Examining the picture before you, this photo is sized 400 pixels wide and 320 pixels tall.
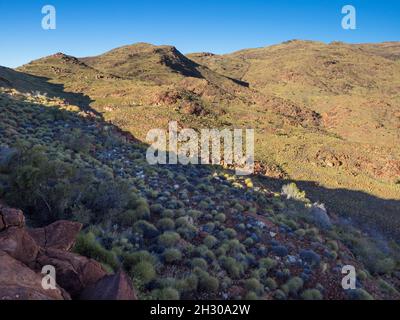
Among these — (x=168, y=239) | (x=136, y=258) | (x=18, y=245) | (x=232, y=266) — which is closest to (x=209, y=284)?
(x=232, y=266)

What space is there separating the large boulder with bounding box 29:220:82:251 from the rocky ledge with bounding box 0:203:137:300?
20 mm

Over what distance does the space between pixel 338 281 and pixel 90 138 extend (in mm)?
14938

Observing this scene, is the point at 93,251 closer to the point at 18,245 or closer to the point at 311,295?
the point at 18,245

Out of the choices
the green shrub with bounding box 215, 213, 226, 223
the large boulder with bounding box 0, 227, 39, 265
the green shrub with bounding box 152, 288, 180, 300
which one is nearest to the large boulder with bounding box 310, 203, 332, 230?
the green shrub with bounding box 215, 213, 226, 223

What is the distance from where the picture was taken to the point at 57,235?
26.9 ft

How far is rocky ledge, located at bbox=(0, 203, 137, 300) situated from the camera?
5621 millimetres

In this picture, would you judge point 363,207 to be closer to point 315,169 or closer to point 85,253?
point 315,169

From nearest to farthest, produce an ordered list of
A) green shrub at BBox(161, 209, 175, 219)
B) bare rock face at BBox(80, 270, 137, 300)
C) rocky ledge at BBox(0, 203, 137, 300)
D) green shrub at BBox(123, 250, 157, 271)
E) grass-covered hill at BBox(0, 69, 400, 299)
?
1. rocky ledge at BBox(0, 203, 137, 300)
2. bare rock face at BBox(80, 270, 137, 300)
3. green shrub at BBox(123, 250, 157, 271)
4. grass-covered hill at BBox(0, 69, 400, 299)
5. green shrub at BBox(161, 209, 175, 219)

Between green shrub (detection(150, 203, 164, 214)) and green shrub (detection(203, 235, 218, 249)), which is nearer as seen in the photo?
green shrub (detection(203, 235, 218, 249))

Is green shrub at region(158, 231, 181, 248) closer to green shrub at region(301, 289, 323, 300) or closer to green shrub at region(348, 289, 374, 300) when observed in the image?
green shrub at region(301, 289, 323, 300)

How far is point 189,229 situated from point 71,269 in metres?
6.22

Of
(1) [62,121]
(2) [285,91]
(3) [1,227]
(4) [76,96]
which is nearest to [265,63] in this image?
(2) [285,91]

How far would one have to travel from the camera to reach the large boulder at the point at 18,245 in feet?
21.2

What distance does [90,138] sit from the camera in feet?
69.9
